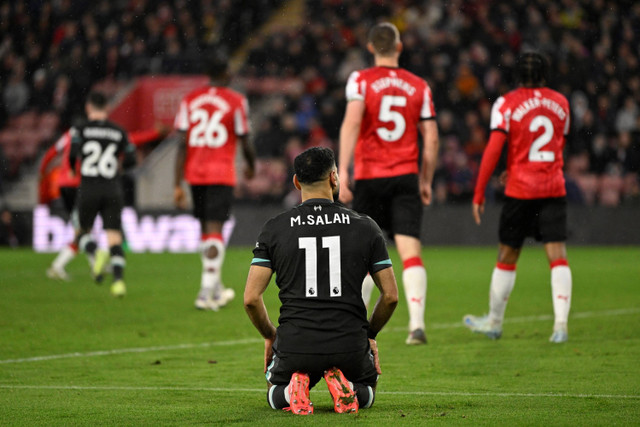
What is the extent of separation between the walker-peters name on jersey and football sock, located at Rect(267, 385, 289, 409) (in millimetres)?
15265

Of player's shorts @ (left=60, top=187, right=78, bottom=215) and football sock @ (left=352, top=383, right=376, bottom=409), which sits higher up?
player's shorts @ (left=60, top=187, right=78, bottom=215)

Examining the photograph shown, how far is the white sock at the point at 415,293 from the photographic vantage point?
310 inches

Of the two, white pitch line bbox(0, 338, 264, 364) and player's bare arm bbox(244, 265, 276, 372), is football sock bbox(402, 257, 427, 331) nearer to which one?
A: white pitch line bbox(0, 338, 264, 364)

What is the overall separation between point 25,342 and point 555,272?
12.6ft

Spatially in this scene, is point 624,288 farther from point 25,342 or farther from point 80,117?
point 80,117

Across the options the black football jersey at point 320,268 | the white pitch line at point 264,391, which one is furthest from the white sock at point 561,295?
the black football jersey at point 320,268

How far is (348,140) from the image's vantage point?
780 centimetres

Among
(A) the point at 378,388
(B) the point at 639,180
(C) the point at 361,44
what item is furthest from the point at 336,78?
(A) the point at 378,388

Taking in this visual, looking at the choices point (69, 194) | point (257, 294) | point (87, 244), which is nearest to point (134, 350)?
point (257, 294)

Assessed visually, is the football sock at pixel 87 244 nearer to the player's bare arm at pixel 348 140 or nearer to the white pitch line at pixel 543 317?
the white pitch line at pixel 543 317

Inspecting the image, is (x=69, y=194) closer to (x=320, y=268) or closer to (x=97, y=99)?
(x=97, y=99)

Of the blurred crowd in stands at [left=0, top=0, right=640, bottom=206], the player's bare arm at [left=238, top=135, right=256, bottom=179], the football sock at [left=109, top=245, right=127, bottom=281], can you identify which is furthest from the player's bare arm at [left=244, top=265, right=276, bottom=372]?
the blurred crowd in stands at [left=0, top=0, right=640, bottom=206]

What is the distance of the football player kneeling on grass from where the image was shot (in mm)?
4941

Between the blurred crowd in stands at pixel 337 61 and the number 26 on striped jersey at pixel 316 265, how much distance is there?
51.4ft
